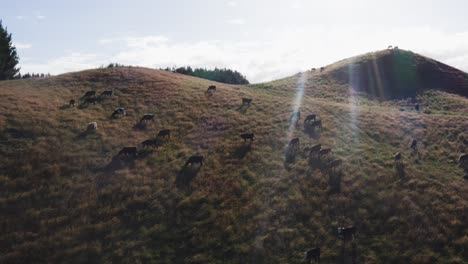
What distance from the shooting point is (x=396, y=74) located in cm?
7644

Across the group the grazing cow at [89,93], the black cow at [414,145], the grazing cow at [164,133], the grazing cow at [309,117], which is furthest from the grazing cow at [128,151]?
the black cow at [414,145]

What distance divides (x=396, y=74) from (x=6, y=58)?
8727cm

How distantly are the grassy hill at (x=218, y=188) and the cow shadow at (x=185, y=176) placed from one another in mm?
173

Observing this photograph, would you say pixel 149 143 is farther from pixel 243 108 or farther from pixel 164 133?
pixel 243 108

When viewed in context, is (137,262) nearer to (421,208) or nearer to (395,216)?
(395,216)

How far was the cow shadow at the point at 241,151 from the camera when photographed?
114 ft

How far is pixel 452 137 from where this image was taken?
4166cm

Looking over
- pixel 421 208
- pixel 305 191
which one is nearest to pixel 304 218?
pixel 305 191

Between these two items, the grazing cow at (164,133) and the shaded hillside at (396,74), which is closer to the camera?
the grazing cow at (164,133)

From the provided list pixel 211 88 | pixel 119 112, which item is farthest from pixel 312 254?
pixel 211 88

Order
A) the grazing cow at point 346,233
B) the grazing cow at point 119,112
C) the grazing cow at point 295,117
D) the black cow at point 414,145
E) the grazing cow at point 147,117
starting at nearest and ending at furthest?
the grazing cow at point 346,233 → the black cow at point 414,145 → the grazing cow at point 147,117 → the grazing cow at point 295,117 → the grazing cow at point 119,112

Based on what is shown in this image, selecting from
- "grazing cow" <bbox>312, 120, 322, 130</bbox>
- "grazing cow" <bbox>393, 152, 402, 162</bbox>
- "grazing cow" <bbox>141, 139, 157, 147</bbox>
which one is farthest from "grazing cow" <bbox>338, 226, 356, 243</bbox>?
"grazing cow" <bbox>141, 139, 157, 147</bbox>

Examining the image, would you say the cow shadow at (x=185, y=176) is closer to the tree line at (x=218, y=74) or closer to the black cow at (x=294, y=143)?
the black cow at (x=294, y=143)

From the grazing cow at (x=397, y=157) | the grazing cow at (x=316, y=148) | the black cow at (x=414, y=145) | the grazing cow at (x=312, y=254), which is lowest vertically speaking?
the grazing cow at (x=312, y=254)
